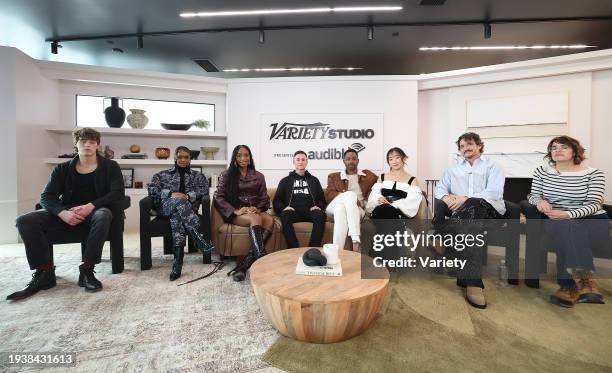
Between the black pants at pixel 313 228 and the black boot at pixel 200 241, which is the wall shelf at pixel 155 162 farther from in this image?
the black pants at pixel 313 228

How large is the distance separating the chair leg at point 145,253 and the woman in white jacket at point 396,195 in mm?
2198

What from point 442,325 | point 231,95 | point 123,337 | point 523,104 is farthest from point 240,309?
point 523,104

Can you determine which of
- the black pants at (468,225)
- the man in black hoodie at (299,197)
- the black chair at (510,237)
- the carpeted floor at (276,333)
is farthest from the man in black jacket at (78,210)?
the black chair at (510,237)

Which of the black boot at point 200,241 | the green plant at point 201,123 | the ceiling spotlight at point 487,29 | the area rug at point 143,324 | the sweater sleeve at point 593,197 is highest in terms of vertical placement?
the ceiling spotlight at point 487,29

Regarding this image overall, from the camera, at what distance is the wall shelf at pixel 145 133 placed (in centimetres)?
455

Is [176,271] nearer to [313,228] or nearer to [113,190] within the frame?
[113,190]

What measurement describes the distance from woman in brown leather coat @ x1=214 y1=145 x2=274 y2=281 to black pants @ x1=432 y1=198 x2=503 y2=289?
162cm

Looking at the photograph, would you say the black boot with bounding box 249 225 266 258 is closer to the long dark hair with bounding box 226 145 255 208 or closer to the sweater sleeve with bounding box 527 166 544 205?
the long dark hair with bounding box 226 145 255 208

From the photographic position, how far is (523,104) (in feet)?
14.4

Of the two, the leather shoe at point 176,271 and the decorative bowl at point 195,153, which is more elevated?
the decorative bowl at point 195,153

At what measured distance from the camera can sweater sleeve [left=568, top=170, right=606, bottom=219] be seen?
2.26 m

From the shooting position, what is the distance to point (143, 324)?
5.82 feet

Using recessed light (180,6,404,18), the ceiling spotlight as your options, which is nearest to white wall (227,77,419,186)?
the ceiling spotlight

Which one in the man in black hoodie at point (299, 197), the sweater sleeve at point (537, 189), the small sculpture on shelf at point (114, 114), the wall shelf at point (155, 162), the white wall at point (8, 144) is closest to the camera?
the sweater sleeve at point (537, 189)
